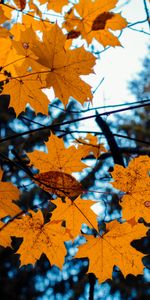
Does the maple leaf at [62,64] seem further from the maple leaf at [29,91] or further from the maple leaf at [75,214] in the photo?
the maple leaf at [75,214]

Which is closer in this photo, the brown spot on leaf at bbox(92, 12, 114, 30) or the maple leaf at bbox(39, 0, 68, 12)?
the brown spot on leaf at bbox(92, 12, 114, 30)

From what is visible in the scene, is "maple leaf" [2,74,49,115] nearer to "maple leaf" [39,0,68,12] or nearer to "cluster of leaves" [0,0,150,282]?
"cluster of leaves" [0,0,150,282]

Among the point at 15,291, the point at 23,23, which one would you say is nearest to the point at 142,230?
the point at 23,23

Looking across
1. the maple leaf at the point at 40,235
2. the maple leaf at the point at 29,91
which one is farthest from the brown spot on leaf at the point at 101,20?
the maple leaf at the point at 40,235

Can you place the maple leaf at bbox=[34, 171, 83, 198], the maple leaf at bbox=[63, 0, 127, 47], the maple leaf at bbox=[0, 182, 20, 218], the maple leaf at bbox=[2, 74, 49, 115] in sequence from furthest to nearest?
the maple leaf at bbox=[63, 0, 127, 47] < the maple leaf at bbox=[2, 74, 49, 115] < the maple leaf at bbox=[0, 182, 20, 218] < the maple leaf at bbox=[34, 171, 83, 198]

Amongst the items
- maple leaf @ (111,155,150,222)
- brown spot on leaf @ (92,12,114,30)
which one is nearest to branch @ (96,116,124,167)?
maple leaf @ (111,155,150,222)

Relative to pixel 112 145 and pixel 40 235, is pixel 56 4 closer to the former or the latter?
pixel 112 145

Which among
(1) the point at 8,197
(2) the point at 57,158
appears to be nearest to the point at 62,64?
(2) the point at 57,158

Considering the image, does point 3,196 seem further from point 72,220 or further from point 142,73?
point 142,73
